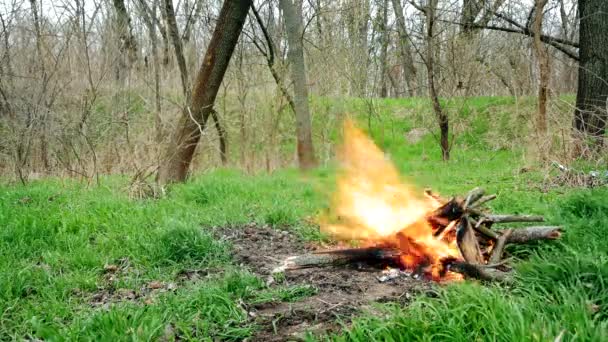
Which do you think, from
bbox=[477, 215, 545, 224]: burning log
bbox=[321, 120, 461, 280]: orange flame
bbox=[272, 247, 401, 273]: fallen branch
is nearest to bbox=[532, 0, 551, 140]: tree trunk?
bbox=[477, 215, 545, 224]: burning log

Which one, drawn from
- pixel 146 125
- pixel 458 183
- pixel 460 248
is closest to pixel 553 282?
pixel 460 248

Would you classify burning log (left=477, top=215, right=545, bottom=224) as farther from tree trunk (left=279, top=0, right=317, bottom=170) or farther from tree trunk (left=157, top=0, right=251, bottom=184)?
tree trunk (left=279, top=0, right=317, bottom=170)

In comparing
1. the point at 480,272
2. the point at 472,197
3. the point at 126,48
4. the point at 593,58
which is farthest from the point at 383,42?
the point at 480,272

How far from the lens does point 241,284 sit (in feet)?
11.3

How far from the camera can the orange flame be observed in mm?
3982

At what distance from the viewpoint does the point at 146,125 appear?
41.4 ft

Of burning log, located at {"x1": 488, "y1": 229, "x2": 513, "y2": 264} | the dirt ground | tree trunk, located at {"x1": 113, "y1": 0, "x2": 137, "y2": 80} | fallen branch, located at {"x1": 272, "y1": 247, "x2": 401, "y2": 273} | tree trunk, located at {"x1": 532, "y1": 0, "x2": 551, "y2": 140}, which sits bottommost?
the dirt ground

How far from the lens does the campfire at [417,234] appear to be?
3.77 meters

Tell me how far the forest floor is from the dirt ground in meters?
0.01

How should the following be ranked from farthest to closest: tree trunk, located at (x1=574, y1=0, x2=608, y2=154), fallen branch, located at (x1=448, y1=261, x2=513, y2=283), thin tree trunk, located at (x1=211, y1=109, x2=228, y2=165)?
thin tree trunk, located at (x1=211, y1=109, x2=228, y2=165) → tree trunk, located at (x1=574, y1=0, x2=608, y2=154) → fallen branch, located at (x1=448, y1=261, x2=513, y2=283)

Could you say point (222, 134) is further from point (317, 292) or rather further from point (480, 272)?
point (480, 272)

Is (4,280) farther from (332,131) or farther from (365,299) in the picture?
(332,131)

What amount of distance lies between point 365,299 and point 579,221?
2438 mm

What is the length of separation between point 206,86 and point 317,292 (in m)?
5.62
